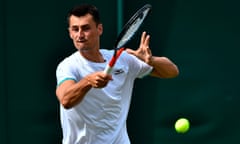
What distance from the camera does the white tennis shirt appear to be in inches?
185

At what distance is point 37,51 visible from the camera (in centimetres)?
626

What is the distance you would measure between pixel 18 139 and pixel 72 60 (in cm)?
180

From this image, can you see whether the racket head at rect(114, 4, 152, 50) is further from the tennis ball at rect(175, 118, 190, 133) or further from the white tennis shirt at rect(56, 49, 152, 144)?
the tennis ball at rect(175, 118, 190, 133)

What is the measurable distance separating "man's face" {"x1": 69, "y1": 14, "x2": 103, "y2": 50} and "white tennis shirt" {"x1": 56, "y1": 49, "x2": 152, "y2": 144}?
12cm

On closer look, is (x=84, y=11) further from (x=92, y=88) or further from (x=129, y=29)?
(x=92, y=88)

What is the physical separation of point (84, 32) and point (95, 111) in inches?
21.2

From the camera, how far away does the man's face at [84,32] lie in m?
4.65

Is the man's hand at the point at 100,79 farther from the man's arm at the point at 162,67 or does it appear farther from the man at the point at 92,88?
the man's arm at the point at 162,67

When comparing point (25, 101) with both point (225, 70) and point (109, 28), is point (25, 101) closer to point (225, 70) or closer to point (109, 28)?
point (109, 28)

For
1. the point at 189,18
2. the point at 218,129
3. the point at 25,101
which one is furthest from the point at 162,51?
the point at 25,101

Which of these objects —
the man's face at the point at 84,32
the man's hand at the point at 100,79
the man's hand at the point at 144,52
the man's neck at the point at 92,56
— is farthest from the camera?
the man's hand at the point at 144,52

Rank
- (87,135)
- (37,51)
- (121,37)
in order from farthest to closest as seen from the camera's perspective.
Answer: (37,51) → (87,135) → (121,37)

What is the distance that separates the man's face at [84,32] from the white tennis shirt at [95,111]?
0.12 metres

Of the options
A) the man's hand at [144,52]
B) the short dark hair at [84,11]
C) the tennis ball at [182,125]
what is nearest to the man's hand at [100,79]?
the short dark hair at [84,11]
